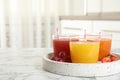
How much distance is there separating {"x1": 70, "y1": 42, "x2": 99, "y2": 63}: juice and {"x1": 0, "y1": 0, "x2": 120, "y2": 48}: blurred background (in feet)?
5.42

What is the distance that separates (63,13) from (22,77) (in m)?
2.09

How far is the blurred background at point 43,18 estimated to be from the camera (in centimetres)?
253

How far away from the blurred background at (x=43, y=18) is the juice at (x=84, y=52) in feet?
5.42

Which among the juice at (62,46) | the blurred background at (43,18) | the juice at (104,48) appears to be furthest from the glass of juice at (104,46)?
the blurred background at (43,18)

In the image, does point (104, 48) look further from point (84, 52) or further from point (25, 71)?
point (25, 71)

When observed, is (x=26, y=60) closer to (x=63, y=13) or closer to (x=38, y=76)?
(x=38, y=76)

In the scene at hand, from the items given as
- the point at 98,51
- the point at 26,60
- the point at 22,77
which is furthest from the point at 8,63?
the point at 98,51

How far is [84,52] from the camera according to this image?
78 cm

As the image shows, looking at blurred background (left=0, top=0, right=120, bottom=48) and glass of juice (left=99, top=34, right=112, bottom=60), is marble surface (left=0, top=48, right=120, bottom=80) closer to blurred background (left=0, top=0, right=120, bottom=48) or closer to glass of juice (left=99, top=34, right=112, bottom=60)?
glass of juice (left=99, top=34, right=112, bottom=60)

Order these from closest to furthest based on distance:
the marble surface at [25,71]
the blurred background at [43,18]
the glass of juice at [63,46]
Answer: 1. the marble surface at [25,71]
2. the glass of juice at [63,46]
3. the blurred background at [43,18]

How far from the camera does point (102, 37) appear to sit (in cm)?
87

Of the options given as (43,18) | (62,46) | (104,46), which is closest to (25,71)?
(62,46)

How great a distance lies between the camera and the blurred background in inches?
99.7

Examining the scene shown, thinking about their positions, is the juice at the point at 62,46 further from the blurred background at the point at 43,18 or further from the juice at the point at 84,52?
→ the blurred background at the point at 43,18
